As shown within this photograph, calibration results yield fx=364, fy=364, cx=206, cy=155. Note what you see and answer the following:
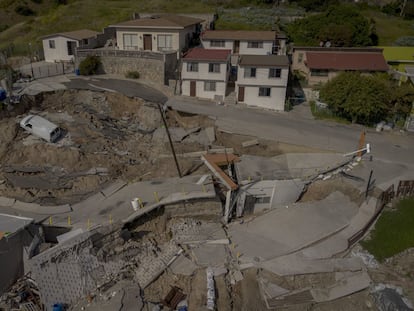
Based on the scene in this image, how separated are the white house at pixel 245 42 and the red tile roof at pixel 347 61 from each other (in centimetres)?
489

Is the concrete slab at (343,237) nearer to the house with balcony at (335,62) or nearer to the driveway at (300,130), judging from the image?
the driveway at (300,130)

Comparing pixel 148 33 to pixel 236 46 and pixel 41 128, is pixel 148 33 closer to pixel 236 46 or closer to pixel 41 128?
pixel 236 46

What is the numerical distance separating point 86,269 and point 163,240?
4.98m

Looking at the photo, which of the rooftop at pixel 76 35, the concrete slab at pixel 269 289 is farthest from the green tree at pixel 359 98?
the rooftop at pixel 76 35

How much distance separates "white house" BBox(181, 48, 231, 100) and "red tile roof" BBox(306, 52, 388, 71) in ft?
41.9

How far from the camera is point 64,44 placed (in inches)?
1834

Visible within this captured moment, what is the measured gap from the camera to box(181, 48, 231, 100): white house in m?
38.4

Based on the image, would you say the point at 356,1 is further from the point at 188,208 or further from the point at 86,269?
the point at 86,269

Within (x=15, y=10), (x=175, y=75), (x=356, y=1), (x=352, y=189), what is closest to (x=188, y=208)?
(x=352, y=189)

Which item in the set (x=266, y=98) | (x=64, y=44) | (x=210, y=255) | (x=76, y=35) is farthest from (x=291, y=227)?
(x=76, y=35)

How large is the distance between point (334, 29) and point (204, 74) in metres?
24.8

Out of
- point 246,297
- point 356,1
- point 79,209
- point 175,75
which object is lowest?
point 246,297

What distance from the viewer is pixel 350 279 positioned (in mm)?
19984

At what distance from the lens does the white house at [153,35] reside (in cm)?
4509
